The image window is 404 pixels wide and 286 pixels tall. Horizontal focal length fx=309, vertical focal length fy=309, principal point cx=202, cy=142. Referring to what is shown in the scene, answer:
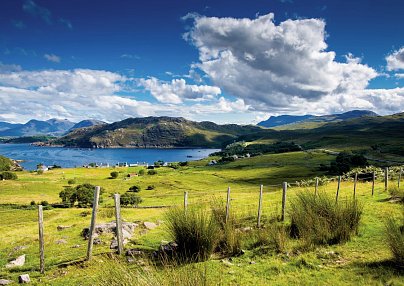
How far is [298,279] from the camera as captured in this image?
9.10 m

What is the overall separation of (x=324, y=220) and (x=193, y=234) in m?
5.27

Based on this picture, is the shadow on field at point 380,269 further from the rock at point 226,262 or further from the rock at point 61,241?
the rock at point 61,241

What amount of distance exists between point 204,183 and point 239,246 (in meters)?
91.8

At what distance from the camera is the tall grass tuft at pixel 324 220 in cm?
1201

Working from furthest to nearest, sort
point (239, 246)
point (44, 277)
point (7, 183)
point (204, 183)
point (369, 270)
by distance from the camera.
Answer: point (204, 183)
point (7, 183)
point (239, 246)
point (44, 277)
point (369, 270)

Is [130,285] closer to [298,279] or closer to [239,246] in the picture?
[298,279]

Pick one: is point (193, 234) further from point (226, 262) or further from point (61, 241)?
point (61, 241)

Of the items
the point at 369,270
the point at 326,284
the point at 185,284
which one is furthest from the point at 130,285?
the point at 369,270

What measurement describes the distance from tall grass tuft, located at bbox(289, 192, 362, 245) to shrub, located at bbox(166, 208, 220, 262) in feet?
12.2

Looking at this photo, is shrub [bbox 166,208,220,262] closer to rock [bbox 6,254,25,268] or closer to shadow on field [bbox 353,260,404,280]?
shadow on field [bbox 353,260,404,280]

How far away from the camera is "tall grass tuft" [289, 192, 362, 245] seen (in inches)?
473

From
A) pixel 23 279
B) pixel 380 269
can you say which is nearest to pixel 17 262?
pixel 23 279

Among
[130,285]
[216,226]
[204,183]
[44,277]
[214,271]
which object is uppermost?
[130,285]

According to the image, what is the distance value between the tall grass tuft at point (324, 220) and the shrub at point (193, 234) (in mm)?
3728
